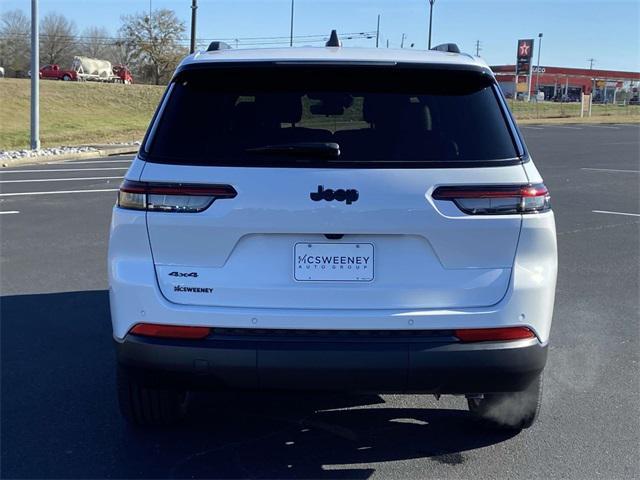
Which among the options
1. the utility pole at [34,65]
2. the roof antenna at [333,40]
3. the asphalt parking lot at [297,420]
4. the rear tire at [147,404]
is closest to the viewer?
the asphalt parking lot at [297,420]

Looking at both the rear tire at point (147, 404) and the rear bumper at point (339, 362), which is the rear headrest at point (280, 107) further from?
the rear tire at point (147, 404)

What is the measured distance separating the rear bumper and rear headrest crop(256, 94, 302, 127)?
0.99m

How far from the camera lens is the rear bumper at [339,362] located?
3111mm

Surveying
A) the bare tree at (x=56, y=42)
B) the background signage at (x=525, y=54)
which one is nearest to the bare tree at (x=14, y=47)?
the bare tree at (x=56, y=42)

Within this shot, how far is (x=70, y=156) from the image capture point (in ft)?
72.0

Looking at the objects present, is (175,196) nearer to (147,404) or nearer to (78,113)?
(147,404)

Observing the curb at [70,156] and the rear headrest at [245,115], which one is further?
the curb at [70,156]

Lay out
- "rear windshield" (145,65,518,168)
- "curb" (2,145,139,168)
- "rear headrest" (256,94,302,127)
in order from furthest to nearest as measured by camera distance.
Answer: "curb" (2,145,139,168)
"rear headrest" (256,94,302,127)
"rear windshield" (145,65,518,168)

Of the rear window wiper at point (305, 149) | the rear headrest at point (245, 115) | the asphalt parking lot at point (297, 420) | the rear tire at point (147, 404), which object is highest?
the rear headrest at point (245, 115)

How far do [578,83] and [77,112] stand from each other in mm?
99210

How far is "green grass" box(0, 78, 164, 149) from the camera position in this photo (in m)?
30.8

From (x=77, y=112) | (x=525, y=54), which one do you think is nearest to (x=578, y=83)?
(x=525, y=54)

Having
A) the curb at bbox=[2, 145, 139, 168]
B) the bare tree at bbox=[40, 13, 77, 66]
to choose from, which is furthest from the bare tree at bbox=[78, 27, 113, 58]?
the curb at bbox=[2, 145, 139, 168]

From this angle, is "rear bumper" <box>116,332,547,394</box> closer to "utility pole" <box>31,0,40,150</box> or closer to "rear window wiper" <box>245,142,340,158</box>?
"rear window wiper" <box>245,142,340,158</box>
